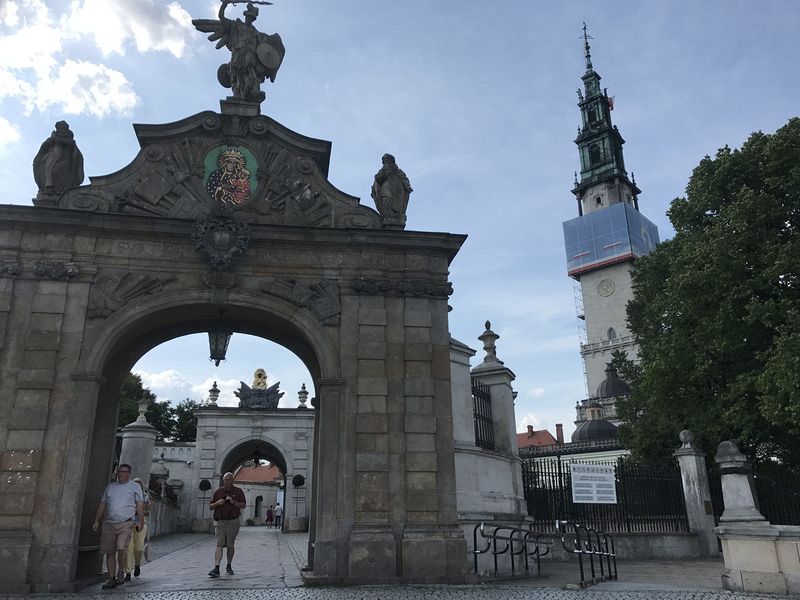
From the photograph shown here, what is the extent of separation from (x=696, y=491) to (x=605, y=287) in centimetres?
5545

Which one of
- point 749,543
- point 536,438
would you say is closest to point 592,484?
point 749,543

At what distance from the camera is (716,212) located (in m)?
20.2

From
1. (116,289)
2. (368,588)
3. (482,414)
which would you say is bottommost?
(368,588)

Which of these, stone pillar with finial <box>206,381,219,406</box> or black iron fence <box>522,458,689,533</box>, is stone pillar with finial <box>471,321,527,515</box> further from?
stone pillar with finial <box>206,381,219,406</box>

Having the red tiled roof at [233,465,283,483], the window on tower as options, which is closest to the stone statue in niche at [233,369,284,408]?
the red tiled roof at [233,465,283,483]

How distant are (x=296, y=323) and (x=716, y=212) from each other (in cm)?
1517

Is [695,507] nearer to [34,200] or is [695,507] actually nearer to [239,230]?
[239,230]

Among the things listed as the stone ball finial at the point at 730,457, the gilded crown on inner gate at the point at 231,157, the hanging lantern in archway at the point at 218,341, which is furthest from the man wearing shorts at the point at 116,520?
the stone ball finial at the point at 730,457

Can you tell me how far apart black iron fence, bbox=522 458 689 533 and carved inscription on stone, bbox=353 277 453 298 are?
23.8ft

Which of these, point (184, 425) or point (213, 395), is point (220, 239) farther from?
point (184, 425)

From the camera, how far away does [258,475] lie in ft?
226

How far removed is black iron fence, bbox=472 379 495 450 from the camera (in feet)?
41.6

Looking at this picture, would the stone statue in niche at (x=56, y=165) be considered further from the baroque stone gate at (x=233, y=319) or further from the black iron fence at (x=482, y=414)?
the black iron fence at (x=482, y=414)

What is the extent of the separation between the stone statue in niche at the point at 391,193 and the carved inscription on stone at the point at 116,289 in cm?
401
